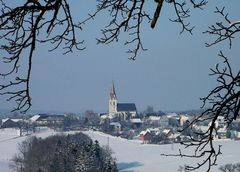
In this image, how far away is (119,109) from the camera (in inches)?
4129

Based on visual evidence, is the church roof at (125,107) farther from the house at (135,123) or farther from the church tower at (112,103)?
the house at (135,123)

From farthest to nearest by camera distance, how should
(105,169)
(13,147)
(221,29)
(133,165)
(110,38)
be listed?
1. (13,147)
2. (133,165)
3. (105,169)
4. (110,38)
5. (221,29)

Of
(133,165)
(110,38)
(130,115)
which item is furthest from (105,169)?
(130,115)

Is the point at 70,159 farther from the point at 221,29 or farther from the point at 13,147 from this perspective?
the point at 13,147

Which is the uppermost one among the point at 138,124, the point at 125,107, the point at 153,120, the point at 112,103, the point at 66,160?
the point at 112,103

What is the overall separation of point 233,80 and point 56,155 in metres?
27.0

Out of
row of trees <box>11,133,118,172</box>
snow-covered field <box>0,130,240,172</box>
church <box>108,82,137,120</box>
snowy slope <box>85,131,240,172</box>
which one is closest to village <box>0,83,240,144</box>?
church <box>108,82,137,120</box>

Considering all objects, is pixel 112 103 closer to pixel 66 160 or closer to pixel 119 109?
pixel 119 109

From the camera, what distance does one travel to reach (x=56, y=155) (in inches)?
1133

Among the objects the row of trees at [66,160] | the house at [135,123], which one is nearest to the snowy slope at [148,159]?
the row of trees at [66,160]

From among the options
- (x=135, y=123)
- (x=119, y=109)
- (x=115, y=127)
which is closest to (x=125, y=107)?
(x=119, y=109)

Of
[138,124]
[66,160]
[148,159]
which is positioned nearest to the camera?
[66,160]

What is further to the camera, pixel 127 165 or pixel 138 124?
pixel 138 124

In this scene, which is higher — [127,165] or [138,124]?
[138,124]
